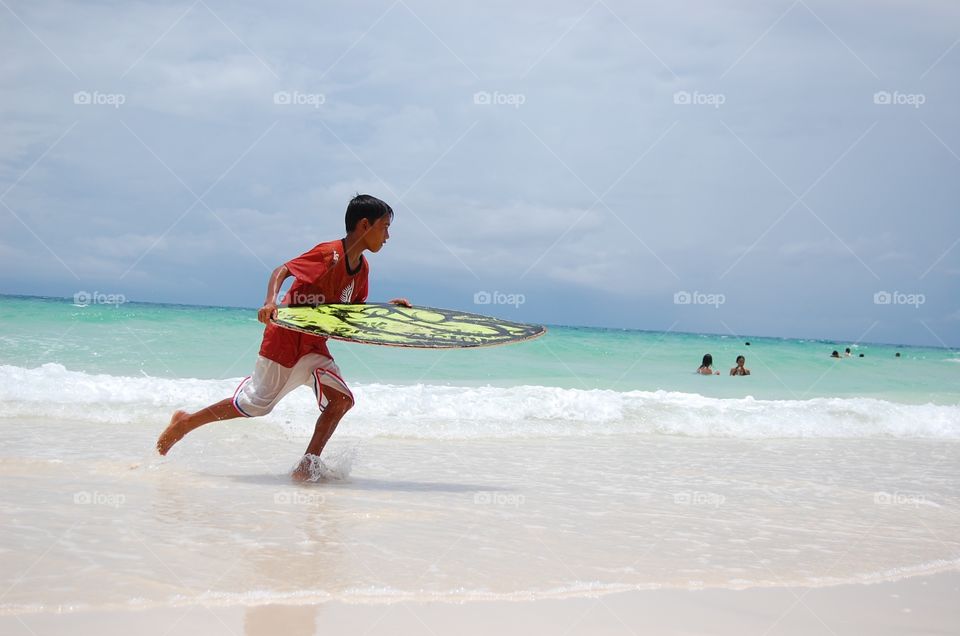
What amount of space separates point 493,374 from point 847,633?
1281 cm

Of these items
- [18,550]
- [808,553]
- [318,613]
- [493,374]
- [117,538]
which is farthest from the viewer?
[493,374]

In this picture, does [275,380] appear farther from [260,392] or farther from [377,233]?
[377,233]

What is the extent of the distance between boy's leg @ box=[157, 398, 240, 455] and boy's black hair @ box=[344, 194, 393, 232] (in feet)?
4.19

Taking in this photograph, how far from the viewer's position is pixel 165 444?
505 centimetres

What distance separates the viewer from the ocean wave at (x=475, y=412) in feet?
24.8

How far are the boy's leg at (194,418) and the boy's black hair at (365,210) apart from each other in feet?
4.19

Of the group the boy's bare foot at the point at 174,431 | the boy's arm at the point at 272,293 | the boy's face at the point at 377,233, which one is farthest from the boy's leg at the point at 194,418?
the boy's face at the point at 377,233

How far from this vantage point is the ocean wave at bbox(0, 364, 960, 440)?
755 cm

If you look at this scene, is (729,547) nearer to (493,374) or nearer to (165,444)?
(165,444)

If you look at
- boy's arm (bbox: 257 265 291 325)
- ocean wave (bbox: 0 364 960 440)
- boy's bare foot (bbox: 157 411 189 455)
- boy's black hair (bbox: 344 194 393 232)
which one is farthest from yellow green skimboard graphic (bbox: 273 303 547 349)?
ocean wave (bbox: 0 364 960 440)

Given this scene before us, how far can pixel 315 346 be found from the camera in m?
4.75

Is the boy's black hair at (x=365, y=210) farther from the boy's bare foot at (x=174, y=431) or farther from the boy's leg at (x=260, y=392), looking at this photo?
the boy's bare foot at (x=174, y=431)

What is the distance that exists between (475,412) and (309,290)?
4594 millimetres

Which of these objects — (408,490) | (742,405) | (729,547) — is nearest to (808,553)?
(729,547)
